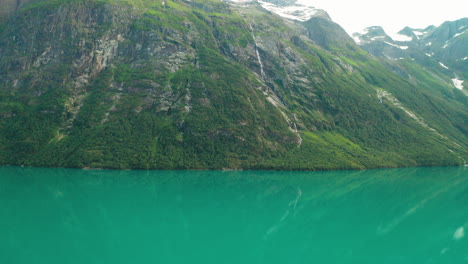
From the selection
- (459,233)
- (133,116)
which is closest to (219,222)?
(459,233)

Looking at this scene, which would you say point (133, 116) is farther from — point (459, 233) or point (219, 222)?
point (459, 233)

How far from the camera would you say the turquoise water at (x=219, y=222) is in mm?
42156

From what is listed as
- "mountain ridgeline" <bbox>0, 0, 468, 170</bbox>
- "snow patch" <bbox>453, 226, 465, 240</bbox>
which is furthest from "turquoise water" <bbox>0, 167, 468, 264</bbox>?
"mountain ridgeline" <bbox>0, 0, 468, 170</bbox>

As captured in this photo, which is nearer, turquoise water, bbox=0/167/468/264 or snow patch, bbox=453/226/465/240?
turquoise water, bbox=0/167/468/264

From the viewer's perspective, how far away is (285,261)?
4156cm

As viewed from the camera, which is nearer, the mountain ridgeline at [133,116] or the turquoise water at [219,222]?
the turquoise water at [219,222]

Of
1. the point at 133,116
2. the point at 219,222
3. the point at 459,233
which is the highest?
the point at 459,233

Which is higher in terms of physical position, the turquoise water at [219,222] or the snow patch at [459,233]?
the snow patch at [459,233]

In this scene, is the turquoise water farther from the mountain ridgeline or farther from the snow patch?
the mountain ridgeline

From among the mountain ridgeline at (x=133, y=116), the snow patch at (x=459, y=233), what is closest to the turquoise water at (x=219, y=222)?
the snow patch at (x=459, y=233)

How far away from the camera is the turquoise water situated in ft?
138

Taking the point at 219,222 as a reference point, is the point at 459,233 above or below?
above

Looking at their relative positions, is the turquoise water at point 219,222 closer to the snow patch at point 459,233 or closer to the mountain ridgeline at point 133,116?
the snow patch at point 459,233

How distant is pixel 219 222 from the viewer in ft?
185
